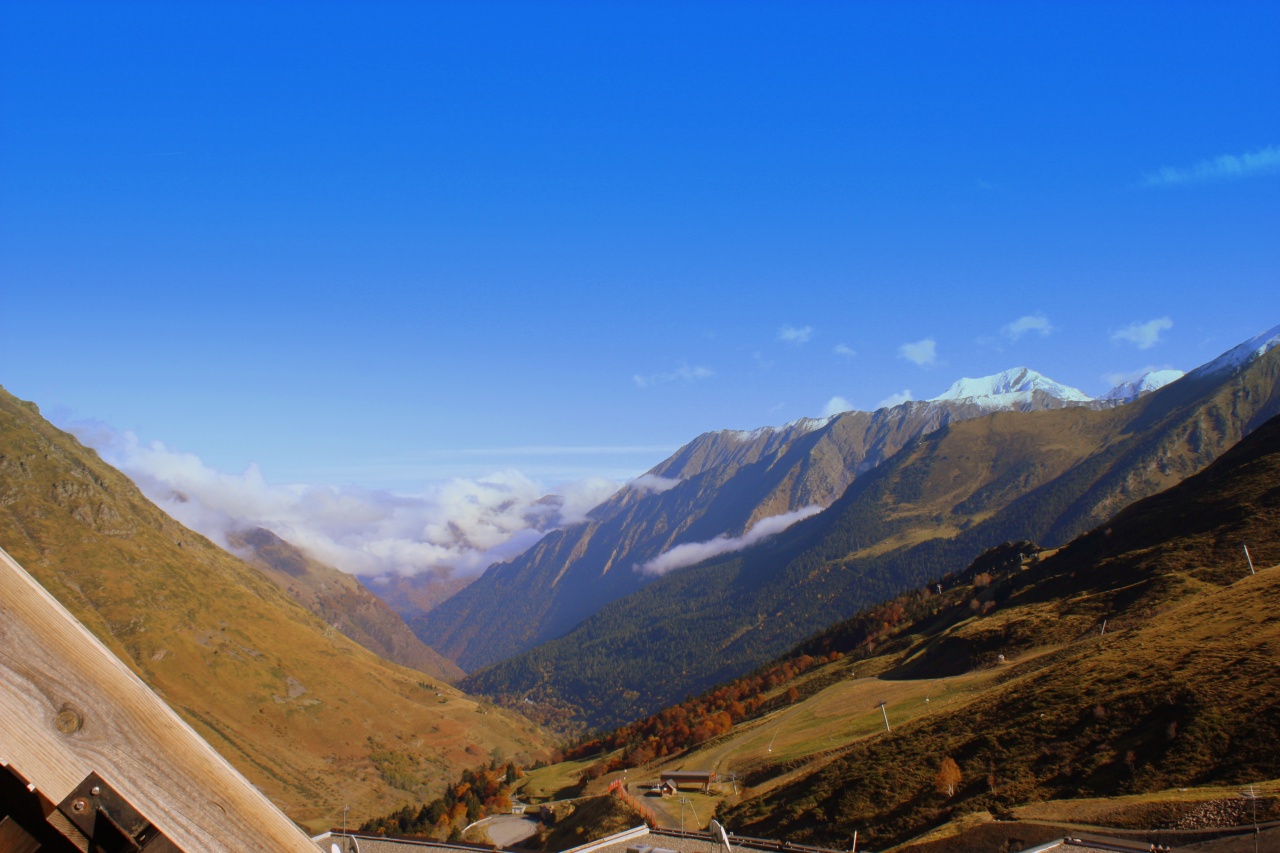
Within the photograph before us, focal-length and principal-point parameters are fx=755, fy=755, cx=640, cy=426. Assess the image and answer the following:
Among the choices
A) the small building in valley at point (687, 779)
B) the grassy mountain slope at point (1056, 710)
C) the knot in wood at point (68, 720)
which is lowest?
the small building in valley at point (687, 779)

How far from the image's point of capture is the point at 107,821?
214 centimetres

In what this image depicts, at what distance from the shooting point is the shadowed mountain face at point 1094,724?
3991 cm

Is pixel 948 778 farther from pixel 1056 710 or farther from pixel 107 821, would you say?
pixel 107 821

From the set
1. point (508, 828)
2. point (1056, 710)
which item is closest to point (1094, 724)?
point (1056, 710)

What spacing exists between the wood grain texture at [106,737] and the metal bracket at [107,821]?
0.09 feet

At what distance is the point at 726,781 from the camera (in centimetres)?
7612

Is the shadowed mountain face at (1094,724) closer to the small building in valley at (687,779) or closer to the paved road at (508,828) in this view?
the small building in valley at (687,779)

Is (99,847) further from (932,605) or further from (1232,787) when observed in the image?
(932,605)

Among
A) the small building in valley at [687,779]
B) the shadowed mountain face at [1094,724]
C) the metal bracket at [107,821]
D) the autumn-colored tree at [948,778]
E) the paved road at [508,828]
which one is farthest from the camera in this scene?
the paved road at [508,828]

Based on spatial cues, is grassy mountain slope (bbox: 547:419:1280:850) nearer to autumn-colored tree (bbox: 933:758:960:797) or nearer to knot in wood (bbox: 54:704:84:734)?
autumn-colored tree (bbox: 933:758:960:797)

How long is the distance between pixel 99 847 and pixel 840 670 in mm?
146555

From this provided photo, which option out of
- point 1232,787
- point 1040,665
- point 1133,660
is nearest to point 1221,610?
point 1133,660

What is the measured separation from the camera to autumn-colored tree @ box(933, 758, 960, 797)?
47031mm

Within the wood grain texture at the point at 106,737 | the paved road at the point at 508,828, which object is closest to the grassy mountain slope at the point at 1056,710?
the paved road at the point at 508,828
